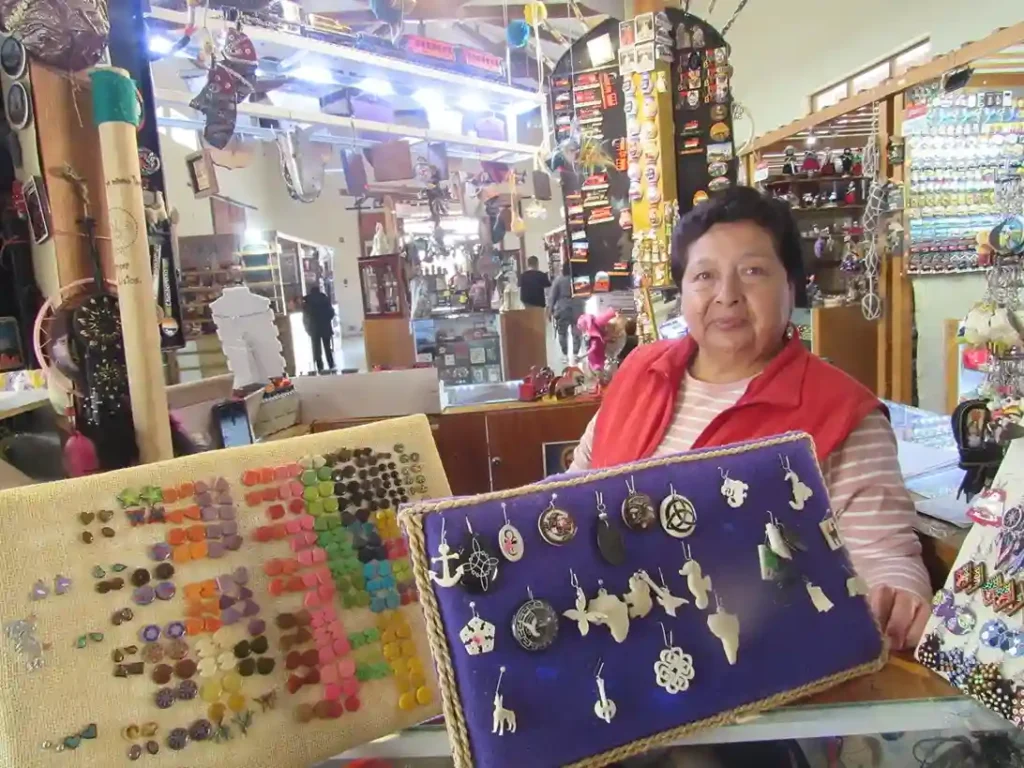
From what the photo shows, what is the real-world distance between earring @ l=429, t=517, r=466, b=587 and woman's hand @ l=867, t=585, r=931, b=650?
438 millimetres

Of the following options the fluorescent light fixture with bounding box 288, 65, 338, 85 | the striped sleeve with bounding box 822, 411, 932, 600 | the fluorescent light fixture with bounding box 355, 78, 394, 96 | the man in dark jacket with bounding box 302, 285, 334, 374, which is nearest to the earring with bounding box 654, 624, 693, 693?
the striped sleeve with bounding box 822, 411, 932, 600

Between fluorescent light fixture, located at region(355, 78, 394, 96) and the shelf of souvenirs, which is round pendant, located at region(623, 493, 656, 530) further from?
fluorescent light fixture, located at region(355, 78, 394, 96)

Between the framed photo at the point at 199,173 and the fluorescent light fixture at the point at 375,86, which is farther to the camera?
the fluorescent light fixture at the point at 375,86

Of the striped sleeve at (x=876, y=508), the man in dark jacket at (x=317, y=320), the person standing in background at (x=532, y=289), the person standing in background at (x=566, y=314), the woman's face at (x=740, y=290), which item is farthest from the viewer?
the man in dark jacket at (x=317, y=320)

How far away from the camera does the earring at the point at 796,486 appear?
718 millimetres

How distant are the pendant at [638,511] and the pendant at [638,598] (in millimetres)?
48

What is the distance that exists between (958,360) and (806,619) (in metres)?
3.43

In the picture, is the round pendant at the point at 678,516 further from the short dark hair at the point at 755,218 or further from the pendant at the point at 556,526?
the short dark hair at the point at 755,218

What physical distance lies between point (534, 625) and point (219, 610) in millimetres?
303

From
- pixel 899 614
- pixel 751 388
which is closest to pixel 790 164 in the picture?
pixel 751 388

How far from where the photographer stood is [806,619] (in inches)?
26.8

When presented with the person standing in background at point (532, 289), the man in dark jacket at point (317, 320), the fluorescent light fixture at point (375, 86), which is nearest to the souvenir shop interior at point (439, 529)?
the fluorescent light fixture at point (375, 86)

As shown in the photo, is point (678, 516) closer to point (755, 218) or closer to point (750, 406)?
point (750, 406)

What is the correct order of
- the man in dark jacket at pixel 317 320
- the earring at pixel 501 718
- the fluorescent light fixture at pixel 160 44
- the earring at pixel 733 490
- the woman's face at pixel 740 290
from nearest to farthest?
1. the earring at pixel 501 718
2. the earring at pixel 733 490
3. the woman's face at pixel 740 290
4. the fluorescent light fixture at pixel 160 44
5. the man in dark jacket at pixel 317 320
